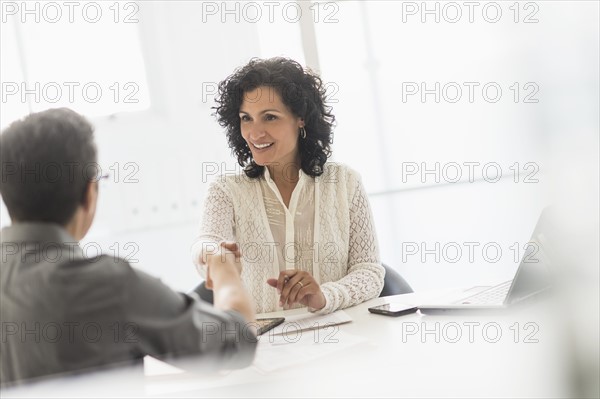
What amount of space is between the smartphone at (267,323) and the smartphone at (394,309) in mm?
208

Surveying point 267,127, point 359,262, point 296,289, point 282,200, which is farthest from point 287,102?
point 296,289

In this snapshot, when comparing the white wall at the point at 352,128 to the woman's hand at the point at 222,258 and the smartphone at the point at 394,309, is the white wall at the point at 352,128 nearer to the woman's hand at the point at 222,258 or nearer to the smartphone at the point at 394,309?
the smartphone at the point at 394,309

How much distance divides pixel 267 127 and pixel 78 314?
1316 mm

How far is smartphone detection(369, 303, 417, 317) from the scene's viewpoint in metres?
1.39

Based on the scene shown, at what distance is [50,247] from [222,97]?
1.41m

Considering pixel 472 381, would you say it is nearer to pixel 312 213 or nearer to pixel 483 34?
pixel 312 213

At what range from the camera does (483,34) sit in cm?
287

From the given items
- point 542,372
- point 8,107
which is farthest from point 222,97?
point 542,372

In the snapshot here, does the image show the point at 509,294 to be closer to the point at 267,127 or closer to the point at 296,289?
the point at 296,289

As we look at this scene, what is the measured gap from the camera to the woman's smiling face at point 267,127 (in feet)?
6.42

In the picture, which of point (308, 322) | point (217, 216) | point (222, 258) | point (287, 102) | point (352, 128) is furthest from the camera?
point (352, 128)

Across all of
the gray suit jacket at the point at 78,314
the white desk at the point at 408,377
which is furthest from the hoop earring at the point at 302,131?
the gray suit jacket at the point at 78,314

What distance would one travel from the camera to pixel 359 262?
6.26 ft

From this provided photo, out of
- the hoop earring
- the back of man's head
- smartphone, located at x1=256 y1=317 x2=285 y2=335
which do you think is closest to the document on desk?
smartphone, located at x1=256 y1=317 x2=285 y2=335
